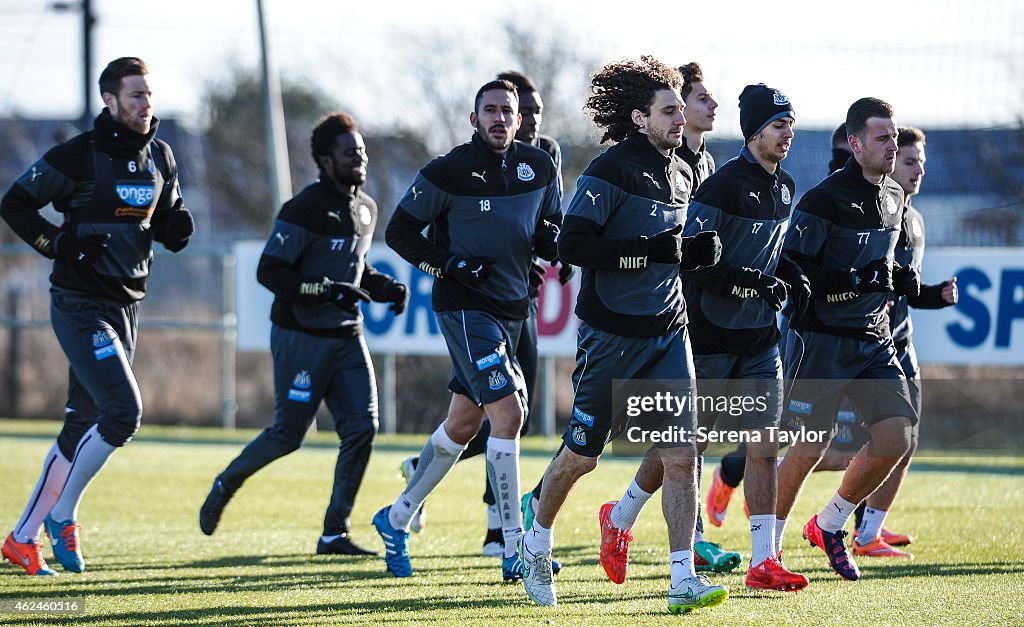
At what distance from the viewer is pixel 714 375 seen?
23.3ft

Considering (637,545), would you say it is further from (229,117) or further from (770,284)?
(229,117)

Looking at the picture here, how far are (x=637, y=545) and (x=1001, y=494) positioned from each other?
4166mm

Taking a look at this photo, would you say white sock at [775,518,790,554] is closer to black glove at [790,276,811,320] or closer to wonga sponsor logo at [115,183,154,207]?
black glove at [790,276,811,320]

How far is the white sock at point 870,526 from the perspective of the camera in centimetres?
829

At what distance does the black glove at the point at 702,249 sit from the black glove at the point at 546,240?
4.08 ft

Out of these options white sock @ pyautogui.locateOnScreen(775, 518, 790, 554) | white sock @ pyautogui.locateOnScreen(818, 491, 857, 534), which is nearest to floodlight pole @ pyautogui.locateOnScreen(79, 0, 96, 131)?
white sock @ pyautogui.locateOnScreen(775, 518, 790, 554)

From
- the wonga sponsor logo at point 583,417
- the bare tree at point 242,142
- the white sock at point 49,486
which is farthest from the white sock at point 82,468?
the bare tree at point 242,142

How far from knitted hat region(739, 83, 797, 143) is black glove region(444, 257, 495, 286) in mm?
1410

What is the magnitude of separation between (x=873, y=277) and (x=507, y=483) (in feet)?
6.70

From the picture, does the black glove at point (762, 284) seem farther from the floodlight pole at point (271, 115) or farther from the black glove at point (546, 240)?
the floodlight pole at point (271, 115)

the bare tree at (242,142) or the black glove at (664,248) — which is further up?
the bare tree at (242,142)

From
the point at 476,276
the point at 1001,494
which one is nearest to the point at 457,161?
the point at 476,276

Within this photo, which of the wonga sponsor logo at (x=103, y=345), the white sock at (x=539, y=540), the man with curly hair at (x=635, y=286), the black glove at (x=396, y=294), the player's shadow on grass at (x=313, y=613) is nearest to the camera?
the man with curly hair at (x=635, y=286)

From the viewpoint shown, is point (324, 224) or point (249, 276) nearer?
point (324, 224)
